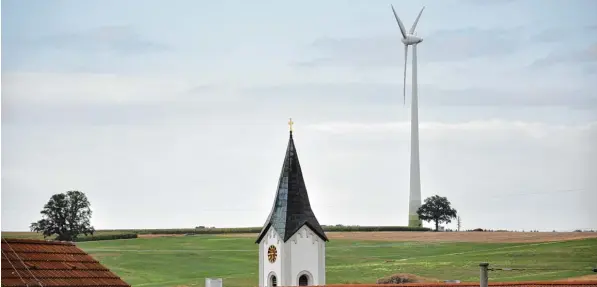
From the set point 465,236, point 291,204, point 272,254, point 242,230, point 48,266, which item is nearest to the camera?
point 48,266

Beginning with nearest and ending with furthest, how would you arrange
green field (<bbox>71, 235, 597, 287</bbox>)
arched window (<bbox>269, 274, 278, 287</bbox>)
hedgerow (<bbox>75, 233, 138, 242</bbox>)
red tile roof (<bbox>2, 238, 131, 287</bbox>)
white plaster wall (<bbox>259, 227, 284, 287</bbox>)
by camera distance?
1. red tile roof (<bbox>2, 238, 131, 287</bbox>)
2. white plaster wall (<bbox>259, 227, 284, 287</bbox>)
3. arched window (<bbox>269, 274, 278, 287</bbox>)
4. green field (<bbox>71, 235, 597, 287</bbox>)
5. hedgerow (<bbox>75, 233, 138, 242</bbox>)

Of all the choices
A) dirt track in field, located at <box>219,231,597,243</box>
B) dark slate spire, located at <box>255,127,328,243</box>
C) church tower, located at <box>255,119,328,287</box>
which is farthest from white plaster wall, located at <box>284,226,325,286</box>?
dirt track in field, located at <box>219,231,597,243</box>

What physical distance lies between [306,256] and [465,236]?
56736mm

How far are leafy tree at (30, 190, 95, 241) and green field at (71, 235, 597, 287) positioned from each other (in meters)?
4.06

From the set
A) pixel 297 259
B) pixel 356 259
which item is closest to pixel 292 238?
pixel 297 259

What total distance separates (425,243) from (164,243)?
24887 millimetres

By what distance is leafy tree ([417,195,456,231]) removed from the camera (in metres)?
130

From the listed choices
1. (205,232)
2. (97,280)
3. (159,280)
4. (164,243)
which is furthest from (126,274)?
(97,280)

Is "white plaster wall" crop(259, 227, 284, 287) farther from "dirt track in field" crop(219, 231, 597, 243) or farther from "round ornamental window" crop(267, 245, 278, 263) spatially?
"dirt track in field" crop(219, 231, 597, 243)

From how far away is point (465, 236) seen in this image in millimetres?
116062

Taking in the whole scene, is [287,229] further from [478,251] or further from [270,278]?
[478,251]

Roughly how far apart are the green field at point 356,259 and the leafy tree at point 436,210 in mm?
15650

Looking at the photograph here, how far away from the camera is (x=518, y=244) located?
107562mm

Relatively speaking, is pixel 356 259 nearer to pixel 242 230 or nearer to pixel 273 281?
pixel 242 230
